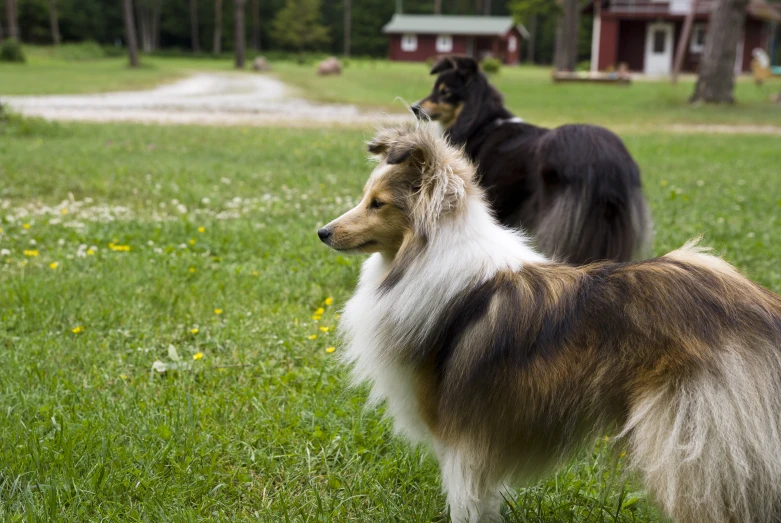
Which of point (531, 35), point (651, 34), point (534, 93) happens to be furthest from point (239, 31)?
point (531, 35)

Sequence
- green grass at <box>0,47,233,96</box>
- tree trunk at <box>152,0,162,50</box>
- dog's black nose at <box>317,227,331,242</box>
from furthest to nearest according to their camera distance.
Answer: tree trunk at <box>152,0,162,50</box>
green grass at <box>0,47,233,96</box>
dog's black nose at <box>317,227,331,242</box>

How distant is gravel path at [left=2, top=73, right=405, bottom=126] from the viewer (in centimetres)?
1695

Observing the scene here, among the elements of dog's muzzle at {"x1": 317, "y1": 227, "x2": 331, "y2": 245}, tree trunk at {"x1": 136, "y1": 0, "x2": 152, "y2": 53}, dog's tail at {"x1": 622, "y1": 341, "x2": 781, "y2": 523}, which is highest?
tree trunk at {"x1": 136, "y1": 0, "x2": 152, "y2": 53}

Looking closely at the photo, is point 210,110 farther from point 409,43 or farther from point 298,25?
point 409,43

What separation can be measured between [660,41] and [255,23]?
34.4 m

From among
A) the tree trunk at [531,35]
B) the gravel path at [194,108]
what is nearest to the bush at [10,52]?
the gravel path at [194,108]

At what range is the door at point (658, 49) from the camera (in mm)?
43259

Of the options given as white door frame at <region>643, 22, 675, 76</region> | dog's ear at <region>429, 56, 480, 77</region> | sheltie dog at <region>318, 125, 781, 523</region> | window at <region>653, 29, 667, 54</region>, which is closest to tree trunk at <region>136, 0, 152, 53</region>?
white door frame at <region>643, 22, 675, 76</region>

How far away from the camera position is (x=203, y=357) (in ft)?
14.1

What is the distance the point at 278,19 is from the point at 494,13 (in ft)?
78.6

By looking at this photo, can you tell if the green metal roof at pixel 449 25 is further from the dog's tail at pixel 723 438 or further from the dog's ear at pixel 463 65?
the dog's tail at pixel 723 438

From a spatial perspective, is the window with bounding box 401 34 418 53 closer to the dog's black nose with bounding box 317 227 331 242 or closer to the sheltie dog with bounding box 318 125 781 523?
the sheltie dog with bounding box 318 125 781 523

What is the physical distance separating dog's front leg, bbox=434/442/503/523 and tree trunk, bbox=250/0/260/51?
62.6 meters

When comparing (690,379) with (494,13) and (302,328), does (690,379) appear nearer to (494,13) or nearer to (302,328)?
(302,328)
